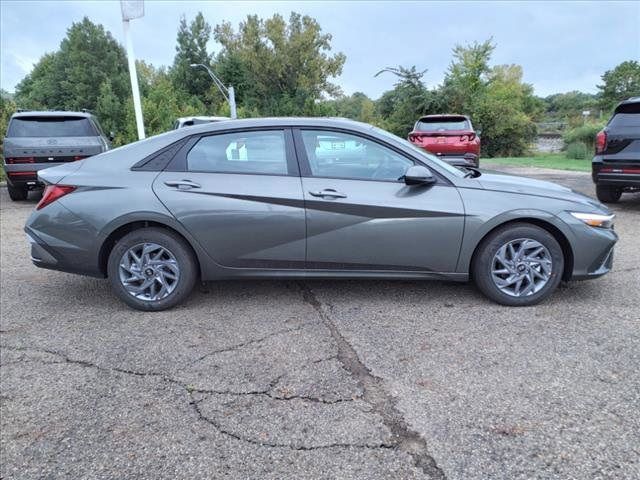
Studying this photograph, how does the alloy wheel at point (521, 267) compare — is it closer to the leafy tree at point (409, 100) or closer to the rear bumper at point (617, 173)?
the rear bumper at point (617, 173)

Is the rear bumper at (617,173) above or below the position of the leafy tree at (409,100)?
below

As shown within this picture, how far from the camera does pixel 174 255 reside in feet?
13.0

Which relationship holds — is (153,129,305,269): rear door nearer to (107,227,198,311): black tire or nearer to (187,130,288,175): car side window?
(187,130,288,175): car side window

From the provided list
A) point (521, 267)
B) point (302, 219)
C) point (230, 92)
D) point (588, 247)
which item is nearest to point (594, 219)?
point (588, 247)

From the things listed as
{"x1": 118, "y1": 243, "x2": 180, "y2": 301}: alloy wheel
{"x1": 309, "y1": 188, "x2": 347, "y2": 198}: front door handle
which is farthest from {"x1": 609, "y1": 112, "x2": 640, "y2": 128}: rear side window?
{"x1": 118, "y1": 243, "x2": 180, "y2": 301}: alloy wheel

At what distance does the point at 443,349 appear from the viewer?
3.27 meters

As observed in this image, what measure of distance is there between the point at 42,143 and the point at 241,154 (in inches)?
288

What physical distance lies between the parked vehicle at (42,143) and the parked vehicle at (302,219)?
6.30 m

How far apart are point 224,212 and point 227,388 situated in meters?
1.48

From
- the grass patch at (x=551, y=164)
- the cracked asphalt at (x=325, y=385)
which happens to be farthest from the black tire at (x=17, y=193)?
the grass patch at (x=551, y=164)

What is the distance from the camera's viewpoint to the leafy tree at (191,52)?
5466 cm

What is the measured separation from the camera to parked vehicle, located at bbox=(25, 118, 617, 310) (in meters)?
3.85

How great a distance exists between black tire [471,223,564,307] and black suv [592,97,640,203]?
4.19 metres

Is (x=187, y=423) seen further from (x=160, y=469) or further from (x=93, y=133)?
(x=93, y=133)
